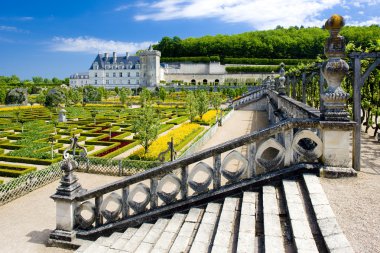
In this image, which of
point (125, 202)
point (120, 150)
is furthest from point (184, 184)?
point (120, 150)

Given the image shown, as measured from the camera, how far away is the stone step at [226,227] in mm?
4168

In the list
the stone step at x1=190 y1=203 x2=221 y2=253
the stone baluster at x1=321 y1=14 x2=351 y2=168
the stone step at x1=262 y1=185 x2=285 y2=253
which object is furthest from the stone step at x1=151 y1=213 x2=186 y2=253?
the stone baluster at x1=321 y1=14 x2=351 y2=168

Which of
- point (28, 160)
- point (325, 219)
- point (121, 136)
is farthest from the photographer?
point (121, 136)

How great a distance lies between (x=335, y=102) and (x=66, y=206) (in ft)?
18.7

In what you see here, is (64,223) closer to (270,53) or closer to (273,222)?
(273,222)

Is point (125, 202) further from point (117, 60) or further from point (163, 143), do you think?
point (117, 60)

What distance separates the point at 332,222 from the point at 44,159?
1571 centimetres

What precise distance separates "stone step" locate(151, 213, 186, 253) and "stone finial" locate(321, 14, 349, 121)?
123 inches

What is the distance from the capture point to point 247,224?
Result: 450cm

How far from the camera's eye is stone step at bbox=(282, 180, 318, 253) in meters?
3.65

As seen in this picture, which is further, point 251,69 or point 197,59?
point 197,59

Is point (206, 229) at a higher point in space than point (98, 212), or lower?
higher

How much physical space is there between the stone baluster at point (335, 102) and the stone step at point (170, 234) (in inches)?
109

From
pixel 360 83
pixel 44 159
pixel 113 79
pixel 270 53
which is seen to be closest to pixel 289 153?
pixel 360 83
